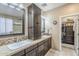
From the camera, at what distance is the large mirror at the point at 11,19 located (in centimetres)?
211

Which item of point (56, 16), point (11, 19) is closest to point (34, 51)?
point (11, 19)

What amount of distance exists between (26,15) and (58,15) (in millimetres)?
1908

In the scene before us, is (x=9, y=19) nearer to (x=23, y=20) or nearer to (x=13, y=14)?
(x=13, y=14)

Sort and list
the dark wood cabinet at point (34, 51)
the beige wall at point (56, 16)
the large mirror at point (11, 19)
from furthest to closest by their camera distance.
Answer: the beige wall at point (56, 16) → the large mirror at point (11, 19) → the dark wood cabinet at point (34, 51)

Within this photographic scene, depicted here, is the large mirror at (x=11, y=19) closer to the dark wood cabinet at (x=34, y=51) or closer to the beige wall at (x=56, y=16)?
the dark wood cabinet at (x=34, y=51)

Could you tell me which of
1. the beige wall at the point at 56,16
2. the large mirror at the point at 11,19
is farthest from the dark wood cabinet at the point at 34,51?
the beige wall at the point at 56,16

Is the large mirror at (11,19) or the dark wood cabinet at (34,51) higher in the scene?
the large mirror at (11,19)

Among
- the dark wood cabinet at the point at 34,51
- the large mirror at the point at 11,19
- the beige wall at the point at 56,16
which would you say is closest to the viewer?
the dark wood cabinet at the point at 34,51

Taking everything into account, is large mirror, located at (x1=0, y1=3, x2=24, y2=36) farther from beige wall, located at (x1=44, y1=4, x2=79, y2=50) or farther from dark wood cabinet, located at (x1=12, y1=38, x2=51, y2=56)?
beige wall, located at (x1=44, y1=4, x2=79, y2=50)

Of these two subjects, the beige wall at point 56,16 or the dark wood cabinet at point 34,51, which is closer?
the dark wood cabinet at point 34,51

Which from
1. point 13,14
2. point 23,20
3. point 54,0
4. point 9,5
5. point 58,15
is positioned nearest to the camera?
point 54,0

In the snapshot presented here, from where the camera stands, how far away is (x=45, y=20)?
4.48m

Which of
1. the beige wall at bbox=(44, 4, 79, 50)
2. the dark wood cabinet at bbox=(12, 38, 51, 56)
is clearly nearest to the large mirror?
the dark wood cabinet at bbox=(12, 38, 51, 56)

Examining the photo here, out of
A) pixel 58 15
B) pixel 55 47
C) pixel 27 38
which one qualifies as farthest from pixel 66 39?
pixel 27 38
